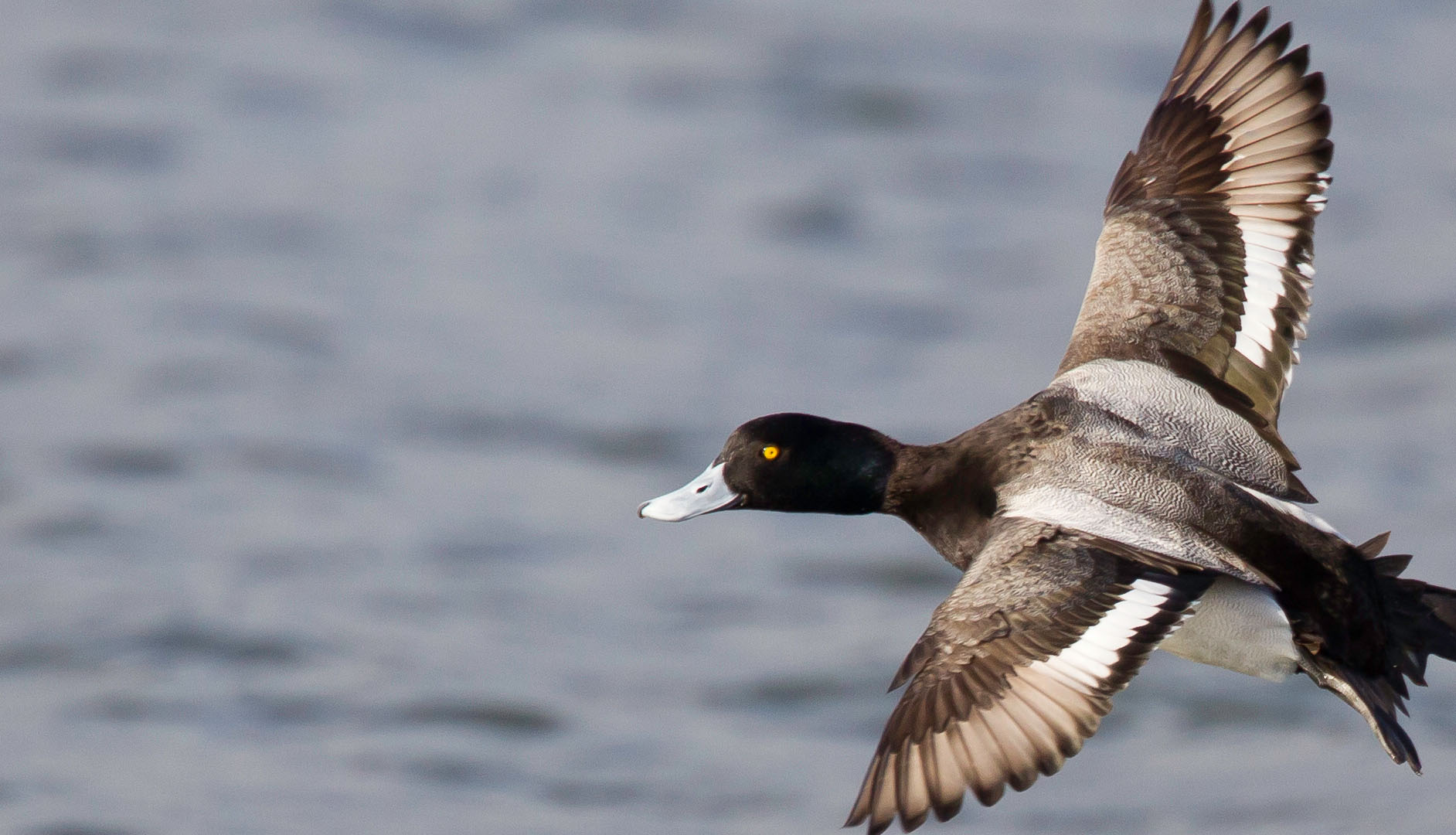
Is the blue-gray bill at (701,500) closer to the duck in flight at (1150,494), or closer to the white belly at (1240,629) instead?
the duck in flight at (1150,494)

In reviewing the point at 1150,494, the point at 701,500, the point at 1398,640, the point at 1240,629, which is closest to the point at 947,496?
the point at 1150,494

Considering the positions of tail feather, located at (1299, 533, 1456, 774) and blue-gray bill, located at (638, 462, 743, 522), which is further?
blue-gray bill, located at (638, 462, 743, 522)

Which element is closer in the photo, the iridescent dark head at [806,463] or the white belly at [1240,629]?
the white belly at [1240,629]

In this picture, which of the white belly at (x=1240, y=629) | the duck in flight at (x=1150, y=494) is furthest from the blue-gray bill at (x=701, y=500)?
the white belly at (x=1240, y=629)

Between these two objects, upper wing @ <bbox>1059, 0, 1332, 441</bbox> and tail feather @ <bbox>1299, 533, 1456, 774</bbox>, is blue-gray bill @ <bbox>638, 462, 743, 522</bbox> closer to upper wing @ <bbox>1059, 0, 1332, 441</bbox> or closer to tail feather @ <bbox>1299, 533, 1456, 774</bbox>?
upper wing @ <bbox>1059, 0, 1332, 441</bbox>

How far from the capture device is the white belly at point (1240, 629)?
5.11 metres

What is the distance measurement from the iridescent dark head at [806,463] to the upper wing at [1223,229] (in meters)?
0.64

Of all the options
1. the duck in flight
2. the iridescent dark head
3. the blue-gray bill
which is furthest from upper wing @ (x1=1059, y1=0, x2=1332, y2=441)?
the blue-gray bill

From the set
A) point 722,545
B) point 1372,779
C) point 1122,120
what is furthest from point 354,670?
point 1122,120

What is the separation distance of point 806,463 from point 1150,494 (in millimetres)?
995

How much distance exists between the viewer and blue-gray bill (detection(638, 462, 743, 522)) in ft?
19.3

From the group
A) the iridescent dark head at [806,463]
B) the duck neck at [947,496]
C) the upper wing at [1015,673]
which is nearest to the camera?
the upper wing at [1015,673]

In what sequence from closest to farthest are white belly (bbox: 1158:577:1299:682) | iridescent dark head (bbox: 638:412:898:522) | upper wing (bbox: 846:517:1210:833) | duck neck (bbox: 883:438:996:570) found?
upper wing (bbox: 846:517:1210:833)
white belly (bbox: 1158:577:1299:682)
duck neck (bbox: 883:438:996:570)
iridescent dark head (bbox: 638:412:898:522)

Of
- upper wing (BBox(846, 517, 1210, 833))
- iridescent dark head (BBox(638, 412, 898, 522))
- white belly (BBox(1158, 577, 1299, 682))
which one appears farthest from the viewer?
iridescent dark head (BBox(638, 412, 898, 522))
